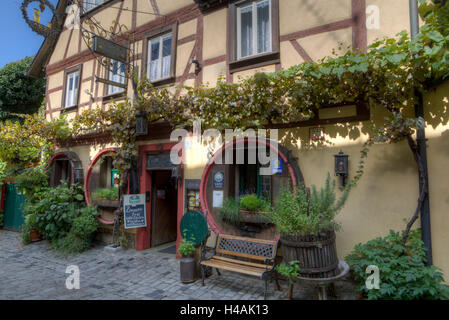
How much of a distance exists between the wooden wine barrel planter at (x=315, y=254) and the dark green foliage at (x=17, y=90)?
16.8m

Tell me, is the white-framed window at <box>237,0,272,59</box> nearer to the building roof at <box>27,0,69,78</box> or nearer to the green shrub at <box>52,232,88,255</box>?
the green shrub at <box>52,232,88,255</box>

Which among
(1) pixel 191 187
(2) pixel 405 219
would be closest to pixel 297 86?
(2) pixel 405 219

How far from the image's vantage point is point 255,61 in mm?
5180

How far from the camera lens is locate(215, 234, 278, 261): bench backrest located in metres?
4.16

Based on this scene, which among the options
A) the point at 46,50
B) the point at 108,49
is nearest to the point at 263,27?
the point at 108,49

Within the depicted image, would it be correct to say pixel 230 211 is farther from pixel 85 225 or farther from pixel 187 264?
pixel 85 225

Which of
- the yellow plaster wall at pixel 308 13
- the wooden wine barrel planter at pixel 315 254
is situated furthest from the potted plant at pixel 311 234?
the yellow plaster wall at pixel 308 13

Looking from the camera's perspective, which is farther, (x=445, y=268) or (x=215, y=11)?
(x=215, y=11)

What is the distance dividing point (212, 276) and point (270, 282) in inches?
40.7

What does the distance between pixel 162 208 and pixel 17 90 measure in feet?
44.4

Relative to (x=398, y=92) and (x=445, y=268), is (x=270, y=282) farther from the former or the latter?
(x=398, y=92)

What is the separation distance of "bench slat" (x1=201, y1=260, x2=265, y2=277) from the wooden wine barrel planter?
0.59m

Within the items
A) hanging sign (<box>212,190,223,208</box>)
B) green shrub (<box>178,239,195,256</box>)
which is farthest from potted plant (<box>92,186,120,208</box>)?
green shrub (<box>178,239,195,256</box>)
